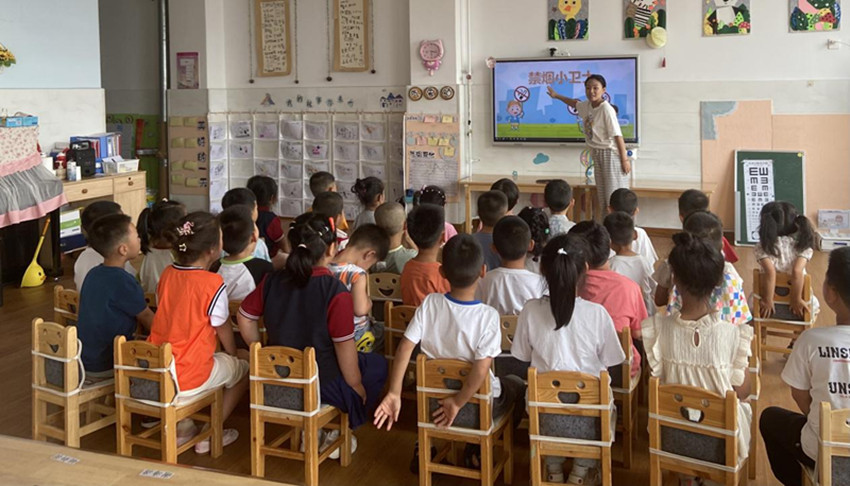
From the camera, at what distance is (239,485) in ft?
4.99

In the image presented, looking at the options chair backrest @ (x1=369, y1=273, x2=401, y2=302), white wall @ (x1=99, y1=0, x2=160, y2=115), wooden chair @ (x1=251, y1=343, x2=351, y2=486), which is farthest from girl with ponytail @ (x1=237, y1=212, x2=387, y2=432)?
white wall @ (x1=99, y1=0, x2=160, y2=115)

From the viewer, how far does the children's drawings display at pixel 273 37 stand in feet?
27.8

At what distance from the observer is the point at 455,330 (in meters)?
2.62

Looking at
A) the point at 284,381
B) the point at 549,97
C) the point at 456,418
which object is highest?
the point at 549,97

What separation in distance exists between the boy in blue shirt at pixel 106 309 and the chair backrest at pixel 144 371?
0.27 m

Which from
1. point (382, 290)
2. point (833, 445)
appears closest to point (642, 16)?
point (382, 290)

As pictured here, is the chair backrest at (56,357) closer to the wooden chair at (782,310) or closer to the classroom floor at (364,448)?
the classroom floor at (364,448)

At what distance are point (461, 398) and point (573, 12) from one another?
5.70 meters

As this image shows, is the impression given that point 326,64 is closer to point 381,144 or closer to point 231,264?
point 381,144

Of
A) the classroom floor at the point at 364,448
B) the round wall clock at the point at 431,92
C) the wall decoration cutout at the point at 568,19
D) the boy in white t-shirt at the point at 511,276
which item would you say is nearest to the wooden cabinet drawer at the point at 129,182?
the classroom floor at the point at 364,448

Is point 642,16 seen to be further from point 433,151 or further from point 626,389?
point 626,389

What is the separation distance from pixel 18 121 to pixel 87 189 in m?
0.75

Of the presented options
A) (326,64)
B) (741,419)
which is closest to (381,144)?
(326,64)

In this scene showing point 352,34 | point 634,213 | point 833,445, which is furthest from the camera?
point 352,34
